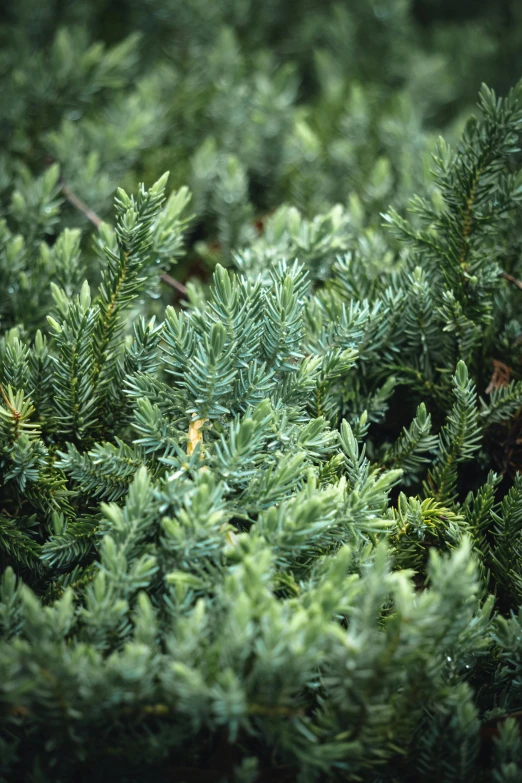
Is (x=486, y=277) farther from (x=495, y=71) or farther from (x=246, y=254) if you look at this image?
(x=495, y=71)

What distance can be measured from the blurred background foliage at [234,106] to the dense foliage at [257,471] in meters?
0.01

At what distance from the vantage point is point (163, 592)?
0.61 metres

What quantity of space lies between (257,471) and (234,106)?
34.4 inches

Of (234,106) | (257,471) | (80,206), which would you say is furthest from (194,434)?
(234,106)

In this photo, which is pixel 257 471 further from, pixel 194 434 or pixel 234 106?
pixel 234 106

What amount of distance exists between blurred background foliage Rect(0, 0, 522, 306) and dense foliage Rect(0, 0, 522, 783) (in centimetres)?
1

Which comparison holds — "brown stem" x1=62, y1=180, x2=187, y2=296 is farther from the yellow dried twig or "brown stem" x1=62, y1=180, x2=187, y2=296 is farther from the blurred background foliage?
the yellow dried twig

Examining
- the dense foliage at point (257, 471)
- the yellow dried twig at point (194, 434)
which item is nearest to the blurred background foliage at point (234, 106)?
the dense foliage at point (257, 471)

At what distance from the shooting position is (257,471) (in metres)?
0.64

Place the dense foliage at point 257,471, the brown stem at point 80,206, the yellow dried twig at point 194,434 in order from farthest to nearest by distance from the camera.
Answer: the brown stem at point 80,206
the yellow dried twig at point 194,434
the dense foliage at point 257,471

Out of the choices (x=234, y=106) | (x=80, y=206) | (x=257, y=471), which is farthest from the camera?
(x=234, y=106)

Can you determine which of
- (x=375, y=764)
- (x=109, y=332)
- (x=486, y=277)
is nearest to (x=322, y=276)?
(x=486, y=277)

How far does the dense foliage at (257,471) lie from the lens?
53 centimetres

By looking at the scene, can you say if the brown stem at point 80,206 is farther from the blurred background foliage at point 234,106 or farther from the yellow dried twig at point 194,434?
the yellow dried twig at point 194,434
